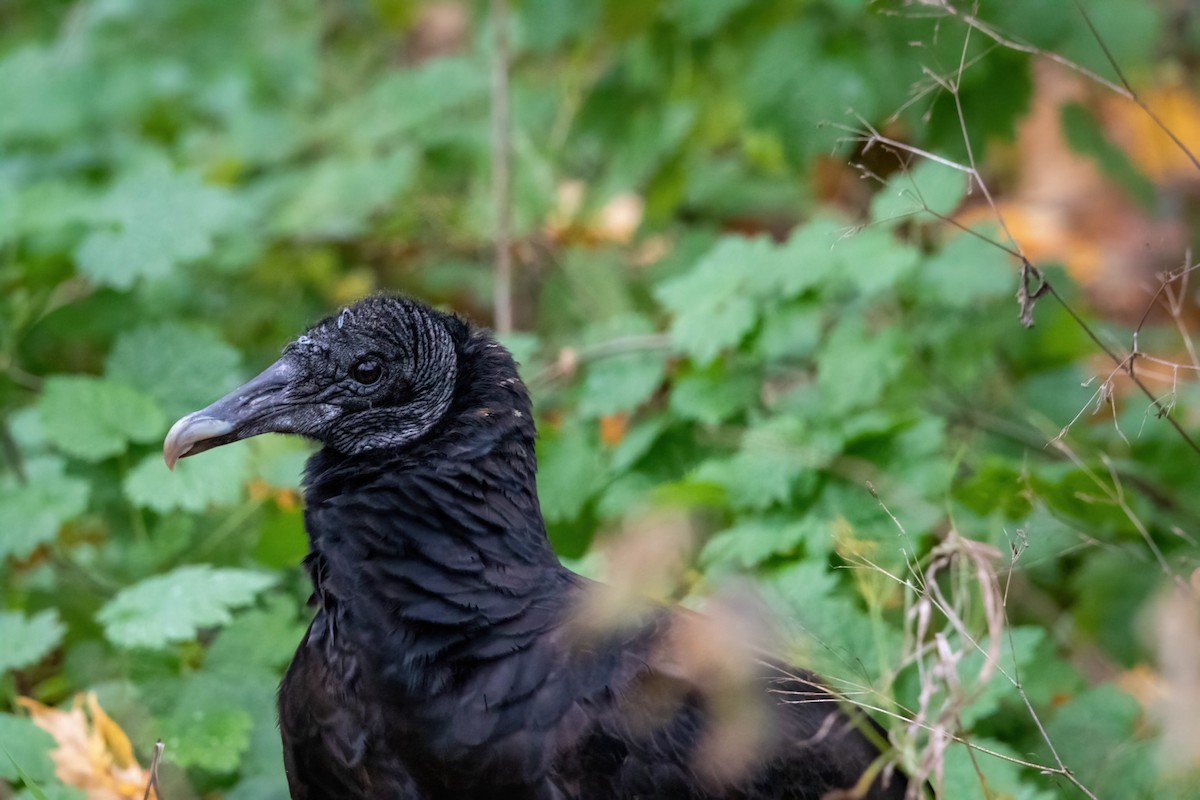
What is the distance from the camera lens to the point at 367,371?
2559 millimetres

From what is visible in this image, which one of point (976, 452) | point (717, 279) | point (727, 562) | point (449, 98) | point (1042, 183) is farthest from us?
point (1042, 183)

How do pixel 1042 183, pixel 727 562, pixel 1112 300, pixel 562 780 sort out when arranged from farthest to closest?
1. pixel 1042 183
2. pixel 1112 300
3. pixel 727 562
4. pixel 562 780

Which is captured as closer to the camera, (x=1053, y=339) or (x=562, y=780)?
(x=562, y=780)

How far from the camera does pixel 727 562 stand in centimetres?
319

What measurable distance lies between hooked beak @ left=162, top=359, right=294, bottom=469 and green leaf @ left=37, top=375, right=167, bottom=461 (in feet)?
3.47

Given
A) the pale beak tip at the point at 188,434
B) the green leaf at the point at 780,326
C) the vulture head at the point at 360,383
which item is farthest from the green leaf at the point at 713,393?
the pale beak tip at the point at 188,434

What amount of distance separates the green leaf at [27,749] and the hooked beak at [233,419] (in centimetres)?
76

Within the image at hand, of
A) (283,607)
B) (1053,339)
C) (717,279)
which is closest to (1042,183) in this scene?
(1053,339)

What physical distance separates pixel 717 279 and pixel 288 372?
56.4 inches

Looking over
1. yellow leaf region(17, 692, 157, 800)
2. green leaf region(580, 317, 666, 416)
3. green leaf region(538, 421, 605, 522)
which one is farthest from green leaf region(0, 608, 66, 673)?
green leaf region(580, 317, 666, 416)

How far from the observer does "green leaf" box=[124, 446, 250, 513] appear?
3.20 m

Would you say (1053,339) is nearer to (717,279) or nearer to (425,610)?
(717,279)

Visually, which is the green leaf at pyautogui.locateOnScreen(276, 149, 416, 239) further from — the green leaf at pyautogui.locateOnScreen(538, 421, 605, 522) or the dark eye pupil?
the dark eye pupil

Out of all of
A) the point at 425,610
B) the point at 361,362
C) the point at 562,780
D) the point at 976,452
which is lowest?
the point at 976,452
